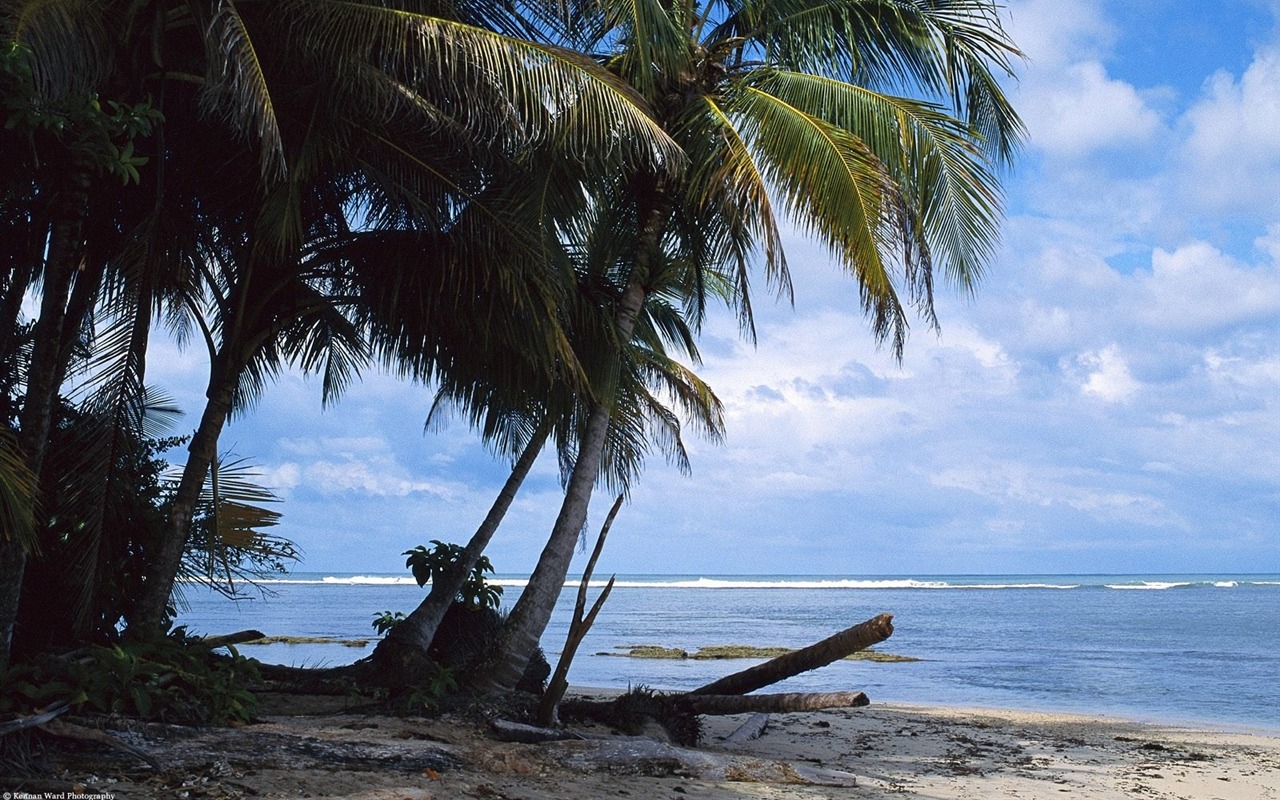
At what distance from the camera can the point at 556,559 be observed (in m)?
8.77

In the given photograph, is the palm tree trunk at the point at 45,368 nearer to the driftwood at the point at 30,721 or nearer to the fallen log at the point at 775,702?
the driftwood at the point at 30,721

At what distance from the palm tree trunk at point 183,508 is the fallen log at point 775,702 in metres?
4.02

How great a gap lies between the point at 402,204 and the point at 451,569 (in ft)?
13.1

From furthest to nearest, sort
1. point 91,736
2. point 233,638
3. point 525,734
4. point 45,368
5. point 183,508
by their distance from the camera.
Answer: point 233,638, point 183,508, point 525,734, point 45,368, point 91,736

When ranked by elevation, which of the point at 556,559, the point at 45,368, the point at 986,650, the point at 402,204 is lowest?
the point at 986,650

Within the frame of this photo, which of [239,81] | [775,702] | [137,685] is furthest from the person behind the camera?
[775,702]

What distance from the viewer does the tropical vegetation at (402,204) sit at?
6426 millimetres

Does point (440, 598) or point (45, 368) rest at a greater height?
point (45, 368)

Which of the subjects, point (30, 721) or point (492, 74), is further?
point (492, 74)

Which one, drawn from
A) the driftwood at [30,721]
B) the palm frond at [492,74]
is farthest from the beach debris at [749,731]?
the driftwood at [30,721]

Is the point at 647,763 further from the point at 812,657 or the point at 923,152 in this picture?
the point at 923,152

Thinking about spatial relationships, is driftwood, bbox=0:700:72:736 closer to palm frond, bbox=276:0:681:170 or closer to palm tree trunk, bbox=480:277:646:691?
palm tree trunk, bbox=480:277:646:691

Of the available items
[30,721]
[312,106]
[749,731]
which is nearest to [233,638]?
[30,721]

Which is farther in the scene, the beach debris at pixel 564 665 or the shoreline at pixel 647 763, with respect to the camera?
the beach debris at pixel 564 665
